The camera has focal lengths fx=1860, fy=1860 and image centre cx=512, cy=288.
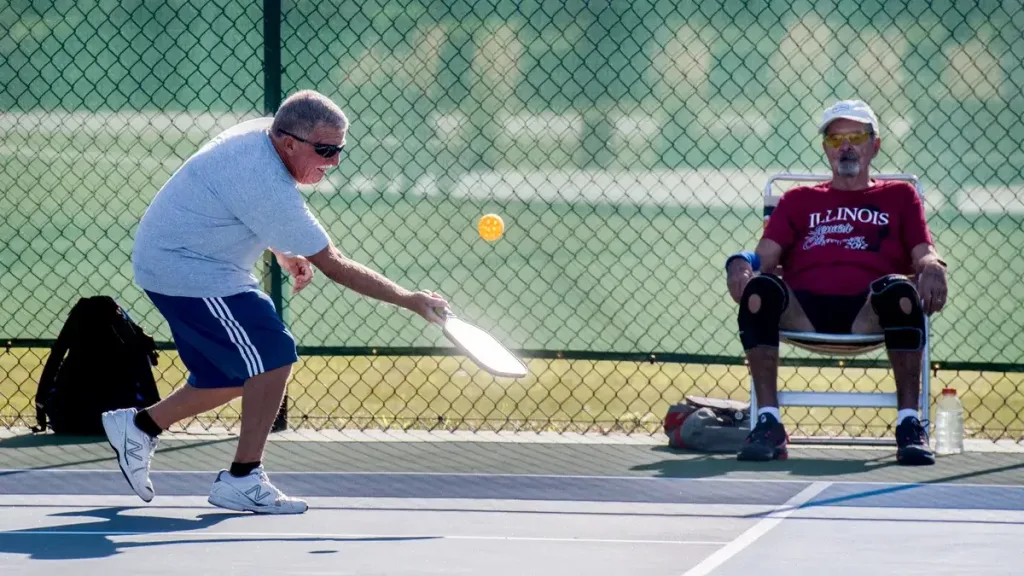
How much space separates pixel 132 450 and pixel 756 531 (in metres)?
2.08

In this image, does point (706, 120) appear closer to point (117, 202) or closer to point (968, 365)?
point (968, 365)

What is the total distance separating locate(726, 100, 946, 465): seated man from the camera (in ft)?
24.4

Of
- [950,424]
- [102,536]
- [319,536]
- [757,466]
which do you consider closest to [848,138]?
[950,424]

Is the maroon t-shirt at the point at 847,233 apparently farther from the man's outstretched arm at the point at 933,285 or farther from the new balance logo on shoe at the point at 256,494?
the new balance logo on shoe at the point at 256,494

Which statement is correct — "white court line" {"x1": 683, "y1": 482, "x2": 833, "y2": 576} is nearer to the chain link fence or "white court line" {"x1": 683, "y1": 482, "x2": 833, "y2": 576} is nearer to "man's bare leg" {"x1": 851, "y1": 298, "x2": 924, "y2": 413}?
"man's bare leg" {"x1": 851, "y1": 298, "x2": 924, "y2": 413}

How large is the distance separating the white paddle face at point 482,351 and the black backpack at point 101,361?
262cm

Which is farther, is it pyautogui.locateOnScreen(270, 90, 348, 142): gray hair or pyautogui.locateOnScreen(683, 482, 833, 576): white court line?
pyautogui.locateOnScreen(270, 90, 348, 142): gray hair

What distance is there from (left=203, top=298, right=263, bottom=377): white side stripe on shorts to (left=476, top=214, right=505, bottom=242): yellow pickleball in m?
2.26

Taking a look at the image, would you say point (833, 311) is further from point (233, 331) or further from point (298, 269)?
point (233, 331)

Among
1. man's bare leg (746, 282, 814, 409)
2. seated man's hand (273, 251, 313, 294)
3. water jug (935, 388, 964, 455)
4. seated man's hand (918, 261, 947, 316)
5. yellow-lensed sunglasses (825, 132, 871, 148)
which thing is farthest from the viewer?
water jug (935, 388, 964, 455)

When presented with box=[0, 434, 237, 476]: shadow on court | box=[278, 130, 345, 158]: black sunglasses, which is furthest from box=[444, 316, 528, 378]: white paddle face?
box=[0, 434, 237, 476]: shadow on court

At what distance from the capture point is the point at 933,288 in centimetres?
731

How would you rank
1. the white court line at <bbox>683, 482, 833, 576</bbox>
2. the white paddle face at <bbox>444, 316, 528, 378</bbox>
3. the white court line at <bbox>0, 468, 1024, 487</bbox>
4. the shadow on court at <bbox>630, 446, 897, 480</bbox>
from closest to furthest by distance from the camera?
the white court line at <bbox>683, 482, 833, 576</bbox>
the white paddle face at <bbox>444, 316, 528, 378</bbox>
the white court line at <bbox>0, 468, 1024, 487</bbox>
the shadow on court at <bbox>630, 446, 897, 480</bbox>

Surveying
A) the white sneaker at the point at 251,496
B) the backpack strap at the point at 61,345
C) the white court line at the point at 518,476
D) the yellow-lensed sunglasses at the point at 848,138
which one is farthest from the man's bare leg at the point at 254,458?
the yellow-lensed sunglasses at the point at 848,138
